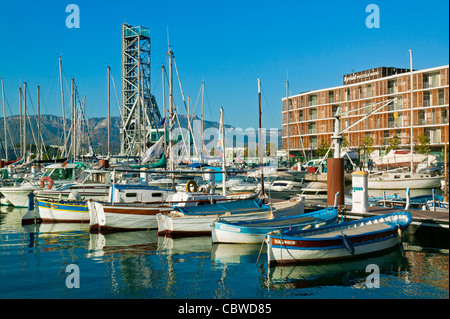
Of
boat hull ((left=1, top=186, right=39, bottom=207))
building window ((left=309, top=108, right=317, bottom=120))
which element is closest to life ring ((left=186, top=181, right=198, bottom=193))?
boat hull ((left=1, top=186, right=39, bottom=207))

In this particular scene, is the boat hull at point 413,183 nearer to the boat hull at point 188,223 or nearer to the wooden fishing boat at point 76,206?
the boat hull at point 188,223

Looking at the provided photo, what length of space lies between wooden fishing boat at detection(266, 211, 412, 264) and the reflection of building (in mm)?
43472

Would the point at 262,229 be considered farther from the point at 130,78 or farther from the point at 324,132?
the point at 130,78

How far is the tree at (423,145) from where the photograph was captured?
65688mm

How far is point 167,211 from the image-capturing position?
24125 millimetres

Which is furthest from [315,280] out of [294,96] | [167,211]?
[294,96]

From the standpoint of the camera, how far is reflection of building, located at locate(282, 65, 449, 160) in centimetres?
6975

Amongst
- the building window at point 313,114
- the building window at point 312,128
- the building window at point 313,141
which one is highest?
the building window at point 313,114

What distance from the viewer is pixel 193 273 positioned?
15375 mm

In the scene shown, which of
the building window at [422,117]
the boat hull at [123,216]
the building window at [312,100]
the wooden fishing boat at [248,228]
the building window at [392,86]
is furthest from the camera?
the building window at [312,100]

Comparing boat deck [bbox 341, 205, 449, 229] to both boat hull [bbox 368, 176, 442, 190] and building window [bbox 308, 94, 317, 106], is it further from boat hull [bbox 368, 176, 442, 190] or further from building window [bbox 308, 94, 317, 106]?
building window [bbox 308, 94, 317, 106]

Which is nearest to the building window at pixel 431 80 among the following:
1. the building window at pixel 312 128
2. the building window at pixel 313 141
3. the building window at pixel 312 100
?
the building window at pixel 312 100

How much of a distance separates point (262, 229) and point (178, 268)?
489cm

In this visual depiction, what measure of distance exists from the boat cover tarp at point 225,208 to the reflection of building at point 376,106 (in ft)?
130
